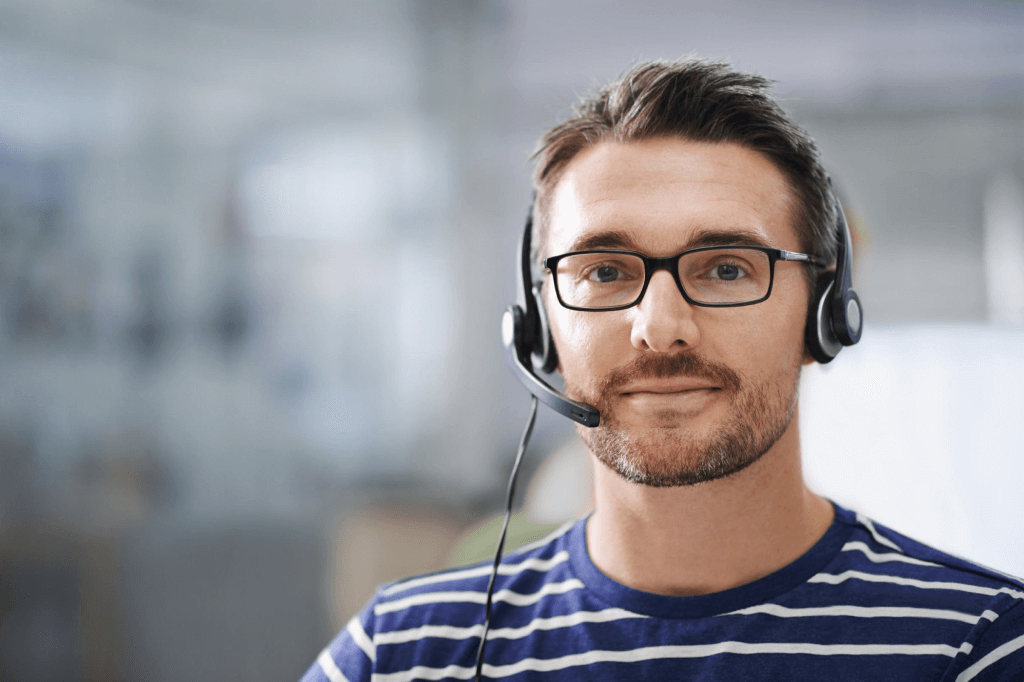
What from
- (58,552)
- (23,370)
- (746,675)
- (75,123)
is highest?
(75,123)

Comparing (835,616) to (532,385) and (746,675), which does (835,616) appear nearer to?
(746,675)

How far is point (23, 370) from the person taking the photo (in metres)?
2.37

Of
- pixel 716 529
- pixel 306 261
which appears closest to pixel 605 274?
pixel 716 529

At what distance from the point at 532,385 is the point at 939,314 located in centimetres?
229

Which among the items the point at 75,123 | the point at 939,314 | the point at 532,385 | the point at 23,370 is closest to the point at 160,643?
the point at 23,370

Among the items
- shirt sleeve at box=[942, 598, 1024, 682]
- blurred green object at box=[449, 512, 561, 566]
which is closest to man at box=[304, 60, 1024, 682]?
shirt sleeve at box=[942, 598, 1024, 682]

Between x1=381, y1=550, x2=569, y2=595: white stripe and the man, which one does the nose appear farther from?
x1=381, y1=550, x2=569, y2=595: white stripe

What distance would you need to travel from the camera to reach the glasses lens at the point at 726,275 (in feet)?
3.15

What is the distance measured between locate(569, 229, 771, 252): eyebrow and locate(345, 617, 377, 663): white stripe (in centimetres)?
60

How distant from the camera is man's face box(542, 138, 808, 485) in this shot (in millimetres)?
931

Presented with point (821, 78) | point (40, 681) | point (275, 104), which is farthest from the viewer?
point (821, 78)

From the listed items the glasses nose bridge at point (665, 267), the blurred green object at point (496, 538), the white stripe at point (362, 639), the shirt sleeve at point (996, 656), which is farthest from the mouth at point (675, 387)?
the blurred green object at point (496, 538)

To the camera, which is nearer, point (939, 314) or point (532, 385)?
point (532, 385)

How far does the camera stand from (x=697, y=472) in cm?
93
